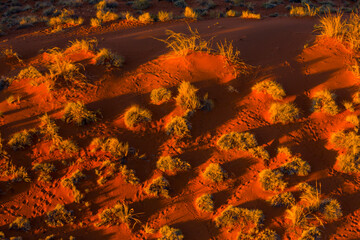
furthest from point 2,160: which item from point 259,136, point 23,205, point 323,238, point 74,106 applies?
point 323,238

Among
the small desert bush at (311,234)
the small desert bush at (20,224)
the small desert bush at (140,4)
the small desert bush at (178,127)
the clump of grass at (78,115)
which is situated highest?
the small desert bush at (140,4)

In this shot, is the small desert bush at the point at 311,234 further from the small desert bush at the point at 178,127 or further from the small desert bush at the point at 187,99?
the small desert bush at the point at 187,99

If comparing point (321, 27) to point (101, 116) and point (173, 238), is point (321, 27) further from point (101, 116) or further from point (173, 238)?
point (173, 238)

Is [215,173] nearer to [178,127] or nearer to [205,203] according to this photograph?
[205,203]

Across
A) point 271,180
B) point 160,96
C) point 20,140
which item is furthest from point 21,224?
point 271,180

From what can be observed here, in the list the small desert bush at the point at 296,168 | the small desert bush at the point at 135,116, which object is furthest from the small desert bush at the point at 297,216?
the small desert bush at the point at 135,116

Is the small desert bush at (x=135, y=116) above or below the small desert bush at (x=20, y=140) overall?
below

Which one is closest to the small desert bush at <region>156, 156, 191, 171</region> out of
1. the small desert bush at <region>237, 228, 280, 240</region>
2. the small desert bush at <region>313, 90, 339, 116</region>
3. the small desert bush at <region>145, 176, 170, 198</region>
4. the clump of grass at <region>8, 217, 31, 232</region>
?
the small desert bush at <region>145, 176, 170, 198</region>

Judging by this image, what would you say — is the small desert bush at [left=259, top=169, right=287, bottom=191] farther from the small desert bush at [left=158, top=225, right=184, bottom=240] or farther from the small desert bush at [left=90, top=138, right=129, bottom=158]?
the small desert bush at [left=90, top=138, right=129, bottom=158]
